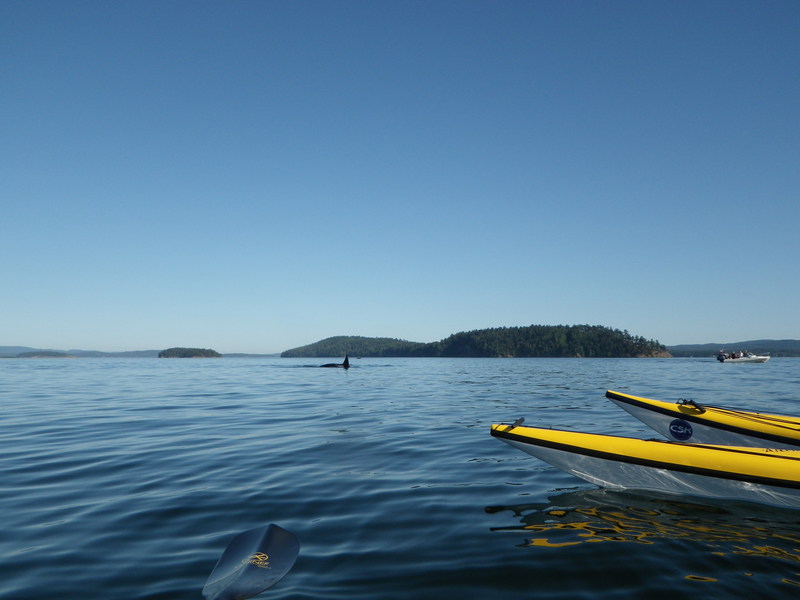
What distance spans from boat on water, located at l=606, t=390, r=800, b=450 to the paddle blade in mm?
8117

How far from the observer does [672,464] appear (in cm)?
650

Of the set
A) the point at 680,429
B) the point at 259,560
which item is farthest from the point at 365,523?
the point at 680,429

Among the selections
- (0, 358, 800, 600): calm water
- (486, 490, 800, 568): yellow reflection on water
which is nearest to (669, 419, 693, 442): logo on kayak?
(0, 358, 800, 600): calm water

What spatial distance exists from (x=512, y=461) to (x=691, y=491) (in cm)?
325

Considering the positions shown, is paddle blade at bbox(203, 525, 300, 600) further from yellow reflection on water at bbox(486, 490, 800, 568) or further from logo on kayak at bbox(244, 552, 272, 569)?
yellow reflection on water at bbox(486, 490, 800, 568)

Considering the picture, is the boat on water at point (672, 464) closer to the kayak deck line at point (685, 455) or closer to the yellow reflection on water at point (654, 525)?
the kayak deck line at point (685, 455)

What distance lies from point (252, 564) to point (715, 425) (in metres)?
8.80

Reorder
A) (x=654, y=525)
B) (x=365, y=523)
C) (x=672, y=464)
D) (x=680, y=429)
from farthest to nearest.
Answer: (x=680, y=429) → (x=672, y=464) → (x=365, y=523) → (x=654, y=525)

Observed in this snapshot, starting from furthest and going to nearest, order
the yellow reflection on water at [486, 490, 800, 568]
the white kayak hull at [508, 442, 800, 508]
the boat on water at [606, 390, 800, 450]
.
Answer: the boat on water at [606, 390, 800, 450]
the white kayak hull at [508, 442, 800, 508]
the yellow reflection on water at [486, 490, 800, 568]

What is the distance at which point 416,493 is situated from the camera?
7.25 meters

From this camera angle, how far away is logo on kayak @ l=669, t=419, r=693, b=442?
31.3ft

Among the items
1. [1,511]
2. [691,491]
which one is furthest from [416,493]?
[1,511]

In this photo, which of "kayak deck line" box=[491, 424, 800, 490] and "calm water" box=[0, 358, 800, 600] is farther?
"kayak deck line" box=[491, 424, 800, 490]

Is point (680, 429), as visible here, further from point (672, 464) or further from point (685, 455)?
point (672, 464)
